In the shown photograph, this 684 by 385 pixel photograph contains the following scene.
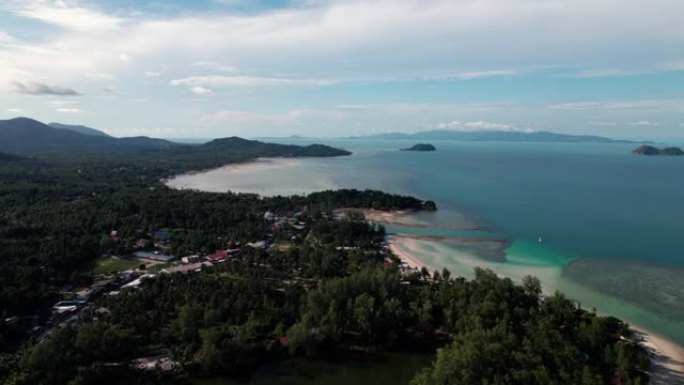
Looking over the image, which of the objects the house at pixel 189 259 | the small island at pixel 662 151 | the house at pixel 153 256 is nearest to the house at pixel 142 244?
the house at pixel 153 256

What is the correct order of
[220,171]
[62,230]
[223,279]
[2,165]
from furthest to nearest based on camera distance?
[220,171]
[2,165]
[62,230]
[223,279]

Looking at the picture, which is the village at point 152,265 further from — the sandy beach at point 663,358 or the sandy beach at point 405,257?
the sandy beach at point 663,358

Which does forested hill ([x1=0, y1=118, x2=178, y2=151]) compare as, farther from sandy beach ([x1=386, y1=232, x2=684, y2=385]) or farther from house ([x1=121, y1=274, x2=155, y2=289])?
sandy beach ([x1=386, y1=232, x2=684, y2=385])

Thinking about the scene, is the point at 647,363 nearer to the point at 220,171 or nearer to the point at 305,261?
the point at 305,261

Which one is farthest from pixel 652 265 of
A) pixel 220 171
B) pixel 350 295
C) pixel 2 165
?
pixel 2 165

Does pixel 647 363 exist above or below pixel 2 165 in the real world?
below

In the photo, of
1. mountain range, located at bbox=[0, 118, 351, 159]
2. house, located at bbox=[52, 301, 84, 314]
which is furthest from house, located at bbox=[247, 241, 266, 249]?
mountain range, located at bbox=[0, 118, 351, 159]

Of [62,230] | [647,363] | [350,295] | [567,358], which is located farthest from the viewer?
[62,230]
